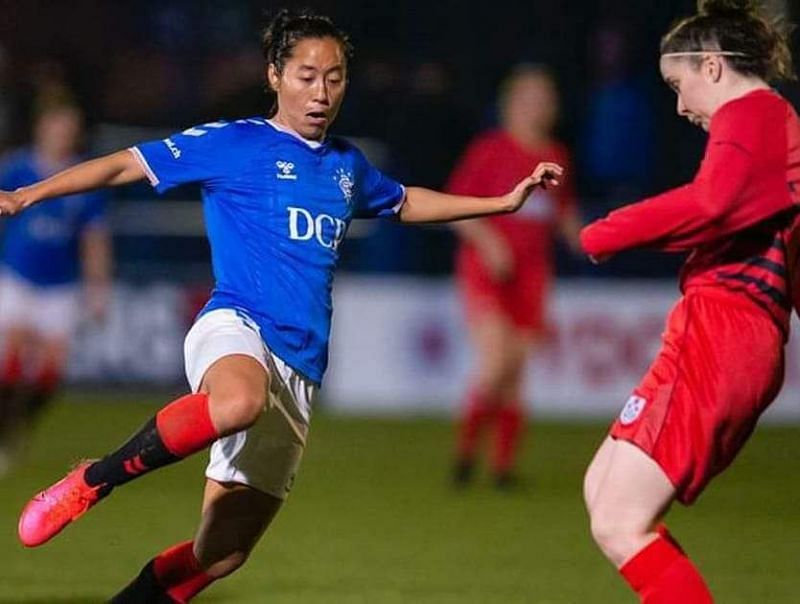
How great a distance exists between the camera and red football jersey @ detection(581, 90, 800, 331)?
4930 mm

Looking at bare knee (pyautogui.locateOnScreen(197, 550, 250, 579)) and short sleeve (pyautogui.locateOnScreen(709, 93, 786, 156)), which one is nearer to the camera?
short sleeve (pyautogui.locateOnScreen(709, 93, 786, 156))

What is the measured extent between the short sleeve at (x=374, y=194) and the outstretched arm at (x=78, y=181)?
760mm

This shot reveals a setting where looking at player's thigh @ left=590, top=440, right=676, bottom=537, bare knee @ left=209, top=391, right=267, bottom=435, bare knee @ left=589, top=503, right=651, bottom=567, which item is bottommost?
bare knee @ left=589, top=503, right=651, bottom=567

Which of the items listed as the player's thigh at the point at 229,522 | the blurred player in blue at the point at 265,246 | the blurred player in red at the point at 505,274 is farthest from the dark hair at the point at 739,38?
the blurred player in red at the point at 505,274

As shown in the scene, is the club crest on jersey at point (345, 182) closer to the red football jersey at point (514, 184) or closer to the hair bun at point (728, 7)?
the hair bun at point (728, 7)

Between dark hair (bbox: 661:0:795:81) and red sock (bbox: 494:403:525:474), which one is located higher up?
dark hair (bbox: 661:0:795:81)

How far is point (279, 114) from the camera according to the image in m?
6.09

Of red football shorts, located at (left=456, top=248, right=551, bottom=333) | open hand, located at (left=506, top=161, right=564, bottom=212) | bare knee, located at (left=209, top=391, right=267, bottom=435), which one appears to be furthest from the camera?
red football shorts, located at (left=456, top=248, right=551, bottom=333)

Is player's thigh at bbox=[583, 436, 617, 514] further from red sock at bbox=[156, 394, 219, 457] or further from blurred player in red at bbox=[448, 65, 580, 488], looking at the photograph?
blurred player in red at bbox=[448, 65, 580, 488]

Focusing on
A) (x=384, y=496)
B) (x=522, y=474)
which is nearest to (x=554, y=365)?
(x=522, y=474)

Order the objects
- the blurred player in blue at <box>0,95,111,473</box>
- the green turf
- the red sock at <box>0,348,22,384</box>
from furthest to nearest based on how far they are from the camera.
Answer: the red sock at <box>0,348,22,384</box> < the blurred player in blue at <box>0,95,111,473</box> < the green turf

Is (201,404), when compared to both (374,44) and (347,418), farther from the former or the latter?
(374,44)

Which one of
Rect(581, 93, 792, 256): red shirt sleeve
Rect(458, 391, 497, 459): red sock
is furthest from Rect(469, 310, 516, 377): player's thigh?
Rect(581, 93, 792, 256): red shirt sleeve

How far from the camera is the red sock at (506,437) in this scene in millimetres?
Result: 10930
